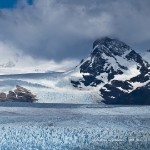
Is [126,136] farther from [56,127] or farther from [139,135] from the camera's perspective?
[56,127]

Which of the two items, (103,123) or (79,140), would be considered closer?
(79,140)

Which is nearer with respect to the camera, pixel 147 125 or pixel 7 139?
pixel 7 139

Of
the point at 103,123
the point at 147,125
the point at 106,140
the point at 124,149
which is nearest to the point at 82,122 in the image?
the point at 103,123

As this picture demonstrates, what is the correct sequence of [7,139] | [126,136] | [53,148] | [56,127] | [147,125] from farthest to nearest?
[147,125] < [56,127] < [126,136] < [7,139] < [53,148]

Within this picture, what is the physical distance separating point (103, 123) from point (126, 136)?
11.3 m

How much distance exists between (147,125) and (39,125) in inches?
578

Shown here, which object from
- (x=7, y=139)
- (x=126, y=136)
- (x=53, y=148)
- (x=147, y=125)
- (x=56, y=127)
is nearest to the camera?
(x=53, y=148)

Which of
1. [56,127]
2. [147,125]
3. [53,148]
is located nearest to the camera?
[53,148]

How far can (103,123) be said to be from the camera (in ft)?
238

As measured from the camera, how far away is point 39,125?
68.9 metres

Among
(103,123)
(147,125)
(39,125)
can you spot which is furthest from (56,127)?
(147,125)

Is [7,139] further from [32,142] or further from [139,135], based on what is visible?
[139,135]

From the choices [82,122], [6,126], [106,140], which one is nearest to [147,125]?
[82,122]

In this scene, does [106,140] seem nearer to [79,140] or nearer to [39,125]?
[79,140]
